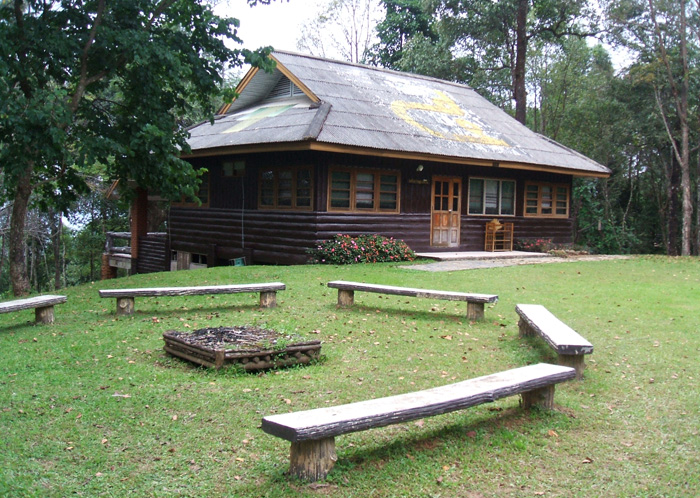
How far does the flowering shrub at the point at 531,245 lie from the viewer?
21.0 m

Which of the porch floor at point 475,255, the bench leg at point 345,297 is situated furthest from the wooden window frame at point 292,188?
the bench leg at point 345,297

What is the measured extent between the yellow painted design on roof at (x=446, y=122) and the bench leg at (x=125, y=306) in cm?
1142

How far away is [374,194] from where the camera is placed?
1731 cm

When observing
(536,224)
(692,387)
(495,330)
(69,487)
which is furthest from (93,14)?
(536,224)

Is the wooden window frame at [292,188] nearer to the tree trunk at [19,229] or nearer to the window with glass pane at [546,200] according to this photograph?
the tree trunk at [19,229]

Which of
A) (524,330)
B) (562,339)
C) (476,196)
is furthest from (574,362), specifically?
(476,196)

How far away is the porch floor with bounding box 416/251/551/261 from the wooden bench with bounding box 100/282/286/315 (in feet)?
27.0

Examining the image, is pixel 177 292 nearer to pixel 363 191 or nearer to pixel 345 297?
pixel 345 297

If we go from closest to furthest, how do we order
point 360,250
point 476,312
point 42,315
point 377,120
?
point 42,315 < point 476,312 < point 360,250 < point 377,120

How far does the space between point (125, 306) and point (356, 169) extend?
892 centimetres

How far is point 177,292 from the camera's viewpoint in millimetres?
9031

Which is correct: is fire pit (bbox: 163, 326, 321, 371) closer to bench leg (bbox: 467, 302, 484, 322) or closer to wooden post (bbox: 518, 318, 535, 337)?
wooden post (bbox: 518, 318, 535, 337)

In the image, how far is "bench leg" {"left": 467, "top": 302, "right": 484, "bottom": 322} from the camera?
8869 millimetres

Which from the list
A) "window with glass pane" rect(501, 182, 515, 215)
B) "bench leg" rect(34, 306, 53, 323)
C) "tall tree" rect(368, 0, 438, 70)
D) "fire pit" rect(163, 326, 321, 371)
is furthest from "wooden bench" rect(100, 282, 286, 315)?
"tall tree" rect(368, 0, 438, 70)
